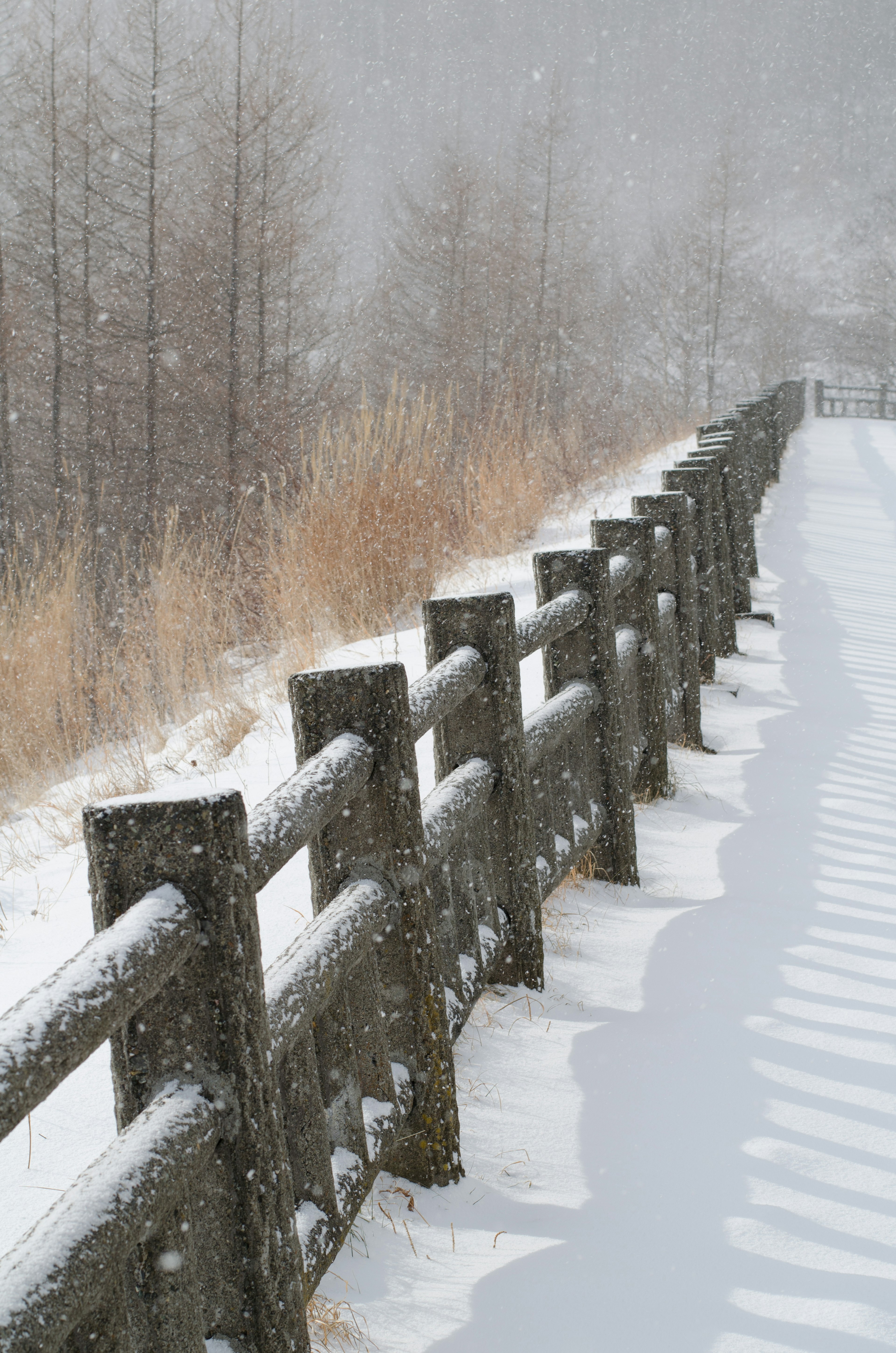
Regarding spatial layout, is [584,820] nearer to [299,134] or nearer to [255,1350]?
[255,1350]

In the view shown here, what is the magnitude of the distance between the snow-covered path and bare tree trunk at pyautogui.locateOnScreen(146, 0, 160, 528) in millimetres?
19937

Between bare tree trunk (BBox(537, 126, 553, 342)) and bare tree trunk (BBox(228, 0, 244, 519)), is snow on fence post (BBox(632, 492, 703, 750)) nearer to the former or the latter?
bare tree trunk (BBox(228, 0, 244, 519))

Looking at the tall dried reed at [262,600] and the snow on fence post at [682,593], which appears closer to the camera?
the snow on fence post at [682,593]

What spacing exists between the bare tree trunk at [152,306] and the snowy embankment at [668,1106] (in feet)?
63.3

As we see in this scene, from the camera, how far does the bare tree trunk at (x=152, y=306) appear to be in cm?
2192

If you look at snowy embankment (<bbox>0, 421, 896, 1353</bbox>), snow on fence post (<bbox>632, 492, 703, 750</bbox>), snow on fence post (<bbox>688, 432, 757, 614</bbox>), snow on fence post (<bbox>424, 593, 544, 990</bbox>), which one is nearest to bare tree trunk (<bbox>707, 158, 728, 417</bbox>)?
snow on fence post (<bbox>688, 432, 757, 614</bbox>)

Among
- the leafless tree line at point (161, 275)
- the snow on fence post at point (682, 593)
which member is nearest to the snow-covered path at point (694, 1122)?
the snow on fence post at point (682, 593)

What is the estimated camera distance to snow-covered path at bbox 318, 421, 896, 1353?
158 cm

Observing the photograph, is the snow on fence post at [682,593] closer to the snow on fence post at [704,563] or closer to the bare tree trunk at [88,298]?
the snow on fence post at [704,563]

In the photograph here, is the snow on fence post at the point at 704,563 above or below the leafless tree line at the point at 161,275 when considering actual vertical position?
below

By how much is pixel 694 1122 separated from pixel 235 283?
2232cm

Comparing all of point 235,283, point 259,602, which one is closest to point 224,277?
point 235,283

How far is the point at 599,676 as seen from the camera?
3135 mm

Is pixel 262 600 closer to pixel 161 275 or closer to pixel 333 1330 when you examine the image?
pixel 333 1330
